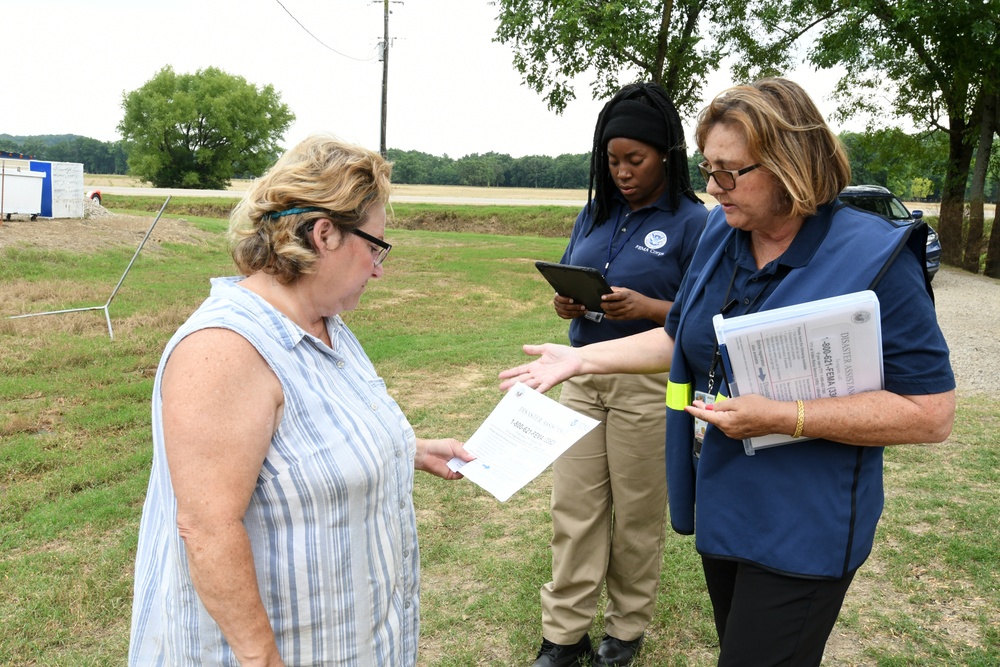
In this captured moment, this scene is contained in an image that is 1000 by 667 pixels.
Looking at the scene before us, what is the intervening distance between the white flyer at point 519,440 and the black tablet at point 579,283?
0.67m

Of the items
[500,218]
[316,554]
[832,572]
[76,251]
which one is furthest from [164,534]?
[500,218]

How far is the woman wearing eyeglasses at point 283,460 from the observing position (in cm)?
150

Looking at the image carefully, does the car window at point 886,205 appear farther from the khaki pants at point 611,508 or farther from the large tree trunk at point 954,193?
the khaki pants at point 611,508

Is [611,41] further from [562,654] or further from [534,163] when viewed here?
[534,163]

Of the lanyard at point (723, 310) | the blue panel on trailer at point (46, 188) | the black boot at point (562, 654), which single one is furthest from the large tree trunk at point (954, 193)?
the blue panel on trailer at point (46, 188)

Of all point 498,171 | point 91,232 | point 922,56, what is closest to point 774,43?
point 922,56

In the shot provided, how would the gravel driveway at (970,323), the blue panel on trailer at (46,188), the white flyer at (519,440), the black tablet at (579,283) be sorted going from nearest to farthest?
the white flyer at (519,440)
the black tablet at (579,283)
the gravel driveway at (970,323)
the blue panel on trailer at (46,188)

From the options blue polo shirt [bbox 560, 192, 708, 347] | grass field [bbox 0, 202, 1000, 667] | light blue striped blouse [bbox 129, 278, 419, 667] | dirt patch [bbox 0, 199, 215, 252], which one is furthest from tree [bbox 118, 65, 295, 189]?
light blue striped blouse [bbox 129, 278, 419, 667]

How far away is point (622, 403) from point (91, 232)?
1684 centimetres

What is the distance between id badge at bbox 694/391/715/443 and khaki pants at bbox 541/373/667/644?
0.92 m

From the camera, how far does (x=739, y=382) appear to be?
1896mm

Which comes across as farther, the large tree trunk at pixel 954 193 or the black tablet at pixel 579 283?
the large tree trunk at pixel 954 193

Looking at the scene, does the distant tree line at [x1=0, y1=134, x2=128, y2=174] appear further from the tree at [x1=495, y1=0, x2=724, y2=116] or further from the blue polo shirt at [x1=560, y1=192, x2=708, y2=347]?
the blue polo shirt at [x1=560, y1=192, x2=708, y2=347]

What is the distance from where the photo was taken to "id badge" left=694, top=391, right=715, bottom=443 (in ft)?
6.75
